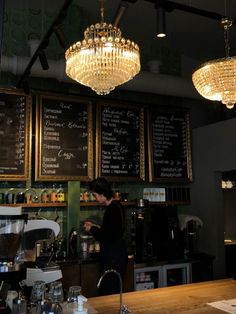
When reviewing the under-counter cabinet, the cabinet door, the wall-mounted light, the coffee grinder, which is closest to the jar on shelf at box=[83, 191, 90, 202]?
the cabinet door

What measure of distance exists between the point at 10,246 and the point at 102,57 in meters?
1.24

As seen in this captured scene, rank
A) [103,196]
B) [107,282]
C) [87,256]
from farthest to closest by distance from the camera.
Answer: [87,256] < [103,196] < [107,282]

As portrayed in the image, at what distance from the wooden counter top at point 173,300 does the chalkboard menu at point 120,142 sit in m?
2.20

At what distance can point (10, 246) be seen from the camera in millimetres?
1848

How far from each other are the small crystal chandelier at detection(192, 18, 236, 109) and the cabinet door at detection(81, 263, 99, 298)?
7.79 feet

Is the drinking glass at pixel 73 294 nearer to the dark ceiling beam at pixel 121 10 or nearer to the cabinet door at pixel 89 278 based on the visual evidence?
the dark ceiling beam at pixel 121 10

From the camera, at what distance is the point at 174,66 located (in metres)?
5.70

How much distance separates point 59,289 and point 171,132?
3.60 metres

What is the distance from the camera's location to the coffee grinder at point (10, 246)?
1.83 m

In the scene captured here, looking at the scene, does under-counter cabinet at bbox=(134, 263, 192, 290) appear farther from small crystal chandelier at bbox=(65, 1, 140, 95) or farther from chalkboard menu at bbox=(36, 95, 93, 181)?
small crystal chandelier at bbox=(65, 1, 140, 95)

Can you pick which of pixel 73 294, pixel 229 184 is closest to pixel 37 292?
pixel 73 294

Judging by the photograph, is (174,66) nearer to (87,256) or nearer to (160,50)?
(160,50)

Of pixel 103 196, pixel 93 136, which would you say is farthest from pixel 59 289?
pixel 93 136

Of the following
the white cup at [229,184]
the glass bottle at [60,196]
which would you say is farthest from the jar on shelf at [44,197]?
the white cup at [229,184]
